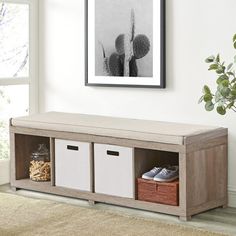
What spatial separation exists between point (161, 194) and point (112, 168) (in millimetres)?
435

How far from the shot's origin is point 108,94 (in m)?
5.89

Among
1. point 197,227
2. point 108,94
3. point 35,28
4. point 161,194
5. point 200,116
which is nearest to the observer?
point 197,227

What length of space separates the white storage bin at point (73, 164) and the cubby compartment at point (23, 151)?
1.53 ft

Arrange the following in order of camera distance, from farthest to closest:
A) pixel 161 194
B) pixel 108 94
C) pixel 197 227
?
pixel 108 94 → pixel 161 194 → pixel 197 227

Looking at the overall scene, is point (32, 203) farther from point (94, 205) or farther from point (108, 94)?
point (108, 94)

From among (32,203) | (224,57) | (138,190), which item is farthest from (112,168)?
(224,57)

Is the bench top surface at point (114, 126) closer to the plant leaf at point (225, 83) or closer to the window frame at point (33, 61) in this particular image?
the window frame at point (33, 61)

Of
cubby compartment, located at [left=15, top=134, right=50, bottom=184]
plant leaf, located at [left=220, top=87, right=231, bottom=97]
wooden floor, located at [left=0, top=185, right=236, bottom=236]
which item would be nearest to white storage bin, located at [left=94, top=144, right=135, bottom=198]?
wooden floor, located at [left=0, top=185, right=236, bottom=236]

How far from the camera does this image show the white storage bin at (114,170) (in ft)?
16.8

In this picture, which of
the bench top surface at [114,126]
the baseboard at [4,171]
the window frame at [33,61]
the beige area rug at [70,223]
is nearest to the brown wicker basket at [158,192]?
the beige area rug at [70,223]

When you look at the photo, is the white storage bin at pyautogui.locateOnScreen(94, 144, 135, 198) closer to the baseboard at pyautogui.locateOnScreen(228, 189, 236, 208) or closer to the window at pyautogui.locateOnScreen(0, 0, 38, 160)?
the baseboard at pyautogui.locateOnScreen(228, 189, 236, 208)

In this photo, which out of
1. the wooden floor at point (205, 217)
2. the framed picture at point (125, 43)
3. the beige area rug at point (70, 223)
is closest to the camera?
the beige area rug at point (70, 223)

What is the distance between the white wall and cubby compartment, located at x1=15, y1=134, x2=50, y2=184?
0.42 meters

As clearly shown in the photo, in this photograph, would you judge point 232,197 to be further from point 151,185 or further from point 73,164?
point 73,164
